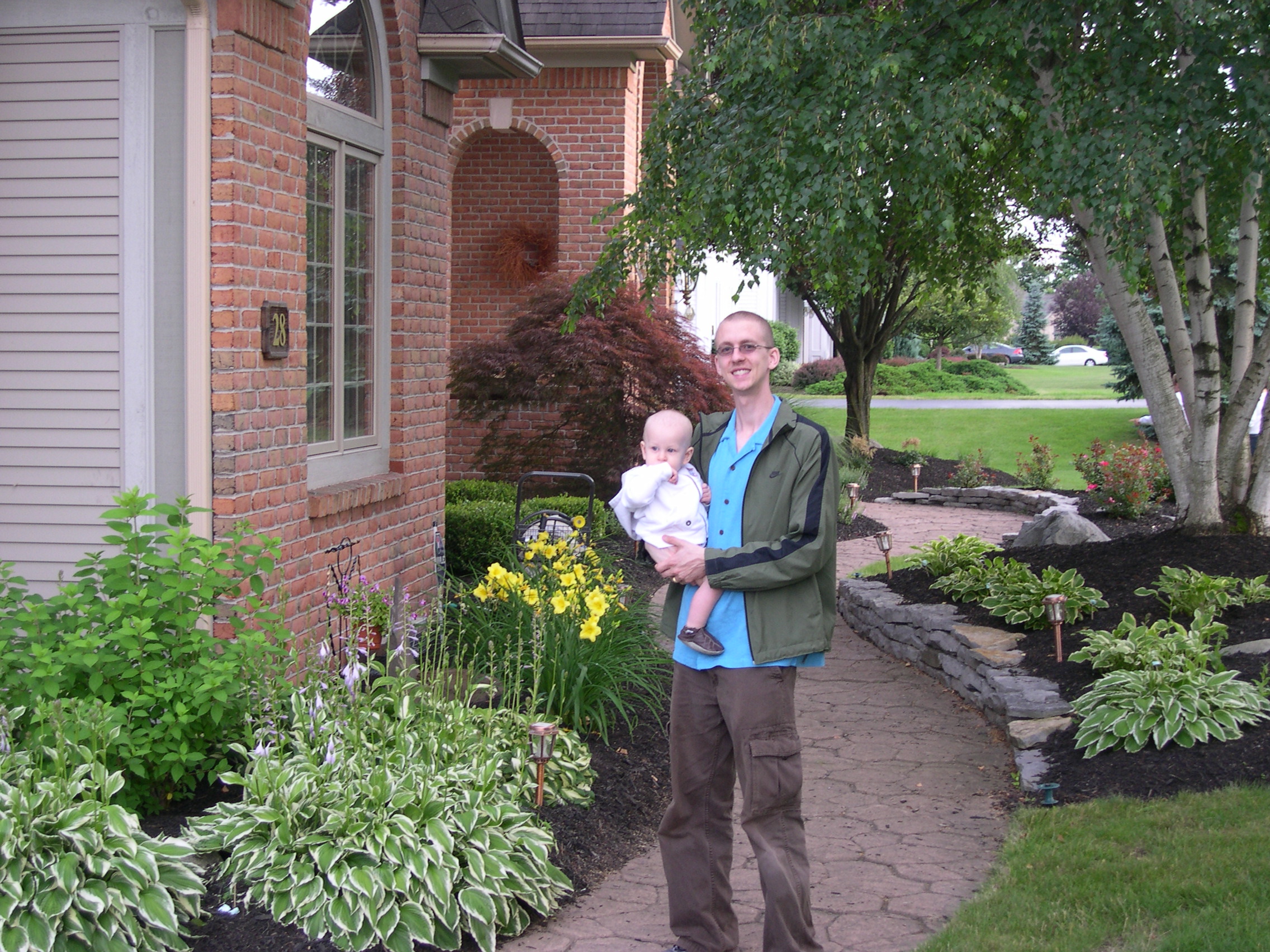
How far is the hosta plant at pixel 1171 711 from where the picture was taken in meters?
5.29

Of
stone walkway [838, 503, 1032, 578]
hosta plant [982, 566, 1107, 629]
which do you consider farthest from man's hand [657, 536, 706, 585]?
stone walkway [838, 503, 1032, 578]

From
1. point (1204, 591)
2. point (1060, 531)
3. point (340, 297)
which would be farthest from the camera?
point (1060, 531)

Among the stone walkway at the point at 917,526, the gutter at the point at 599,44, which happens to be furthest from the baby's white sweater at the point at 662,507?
the gutter at the point at 599,44

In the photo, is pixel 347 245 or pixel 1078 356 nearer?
pixel 347 245

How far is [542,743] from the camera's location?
4.32 meters

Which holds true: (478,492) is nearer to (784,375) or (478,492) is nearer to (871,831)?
(871,831)

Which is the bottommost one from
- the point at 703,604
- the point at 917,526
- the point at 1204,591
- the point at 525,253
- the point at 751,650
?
the point at 917,526

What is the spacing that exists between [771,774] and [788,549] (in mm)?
645

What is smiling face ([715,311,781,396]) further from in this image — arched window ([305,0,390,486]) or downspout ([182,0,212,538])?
Result: arched window ([305,0,390,486])

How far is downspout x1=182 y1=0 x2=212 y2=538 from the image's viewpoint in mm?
5082

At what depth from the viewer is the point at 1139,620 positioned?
23.8ft

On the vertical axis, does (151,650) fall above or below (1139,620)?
above

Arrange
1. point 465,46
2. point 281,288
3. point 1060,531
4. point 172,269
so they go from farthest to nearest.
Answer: point 1060,531
point 465,46
point 281,288
point 172,269

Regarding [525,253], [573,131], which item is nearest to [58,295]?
[573,131]
